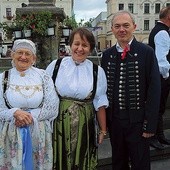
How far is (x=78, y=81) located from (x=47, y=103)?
33 centimetres

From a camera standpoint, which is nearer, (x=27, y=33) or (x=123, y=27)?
(x=123, y=27)

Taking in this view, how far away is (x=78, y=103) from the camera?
284 cm

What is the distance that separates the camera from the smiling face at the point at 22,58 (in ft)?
8.82

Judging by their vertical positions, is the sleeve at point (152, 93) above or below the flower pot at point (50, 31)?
below

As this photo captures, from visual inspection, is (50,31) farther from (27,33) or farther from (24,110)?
(24,110)

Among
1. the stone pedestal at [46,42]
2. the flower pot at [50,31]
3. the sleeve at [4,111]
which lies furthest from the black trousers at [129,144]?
the stone pedestal at [46,42]

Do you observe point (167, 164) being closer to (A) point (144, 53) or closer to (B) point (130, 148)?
Result: (B) point (130, 148)

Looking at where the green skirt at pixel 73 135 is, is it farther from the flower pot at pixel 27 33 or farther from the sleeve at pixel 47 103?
the flower pot at pixel 27 33

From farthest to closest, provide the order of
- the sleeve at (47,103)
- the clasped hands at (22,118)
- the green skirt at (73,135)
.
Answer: the green skirt at (73,135) → the sleeve at (47,103) → the clasped hands at (22,118)

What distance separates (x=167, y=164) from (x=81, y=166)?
62.0 inches

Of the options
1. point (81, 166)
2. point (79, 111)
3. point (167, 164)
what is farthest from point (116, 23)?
point (167, 164)

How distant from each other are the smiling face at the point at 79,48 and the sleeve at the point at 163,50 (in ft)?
3.85

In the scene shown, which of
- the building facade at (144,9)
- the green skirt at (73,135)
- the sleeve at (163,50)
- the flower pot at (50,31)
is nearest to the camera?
the green skirt at (73,135)

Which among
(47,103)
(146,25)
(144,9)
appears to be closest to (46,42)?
(47,103)
